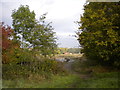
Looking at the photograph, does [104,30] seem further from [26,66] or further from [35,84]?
[35,84]

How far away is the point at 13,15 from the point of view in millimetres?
15289

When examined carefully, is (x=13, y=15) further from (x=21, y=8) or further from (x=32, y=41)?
(x=32, y=41)

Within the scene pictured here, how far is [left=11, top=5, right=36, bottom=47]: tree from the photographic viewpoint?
45.6ft

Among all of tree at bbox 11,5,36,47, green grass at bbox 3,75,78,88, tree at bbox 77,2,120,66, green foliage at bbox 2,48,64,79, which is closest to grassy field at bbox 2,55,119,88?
green grass at bbox 3,75,78,88

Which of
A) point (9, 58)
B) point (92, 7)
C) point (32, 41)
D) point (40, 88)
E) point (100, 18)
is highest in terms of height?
point (92, 7)

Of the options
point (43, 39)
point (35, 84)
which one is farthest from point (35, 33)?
point (35, 84)

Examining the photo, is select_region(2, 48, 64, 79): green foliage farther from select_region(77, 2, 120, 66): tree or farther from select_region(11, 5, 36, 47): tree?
select_region(77, 2, 120, 66): tree

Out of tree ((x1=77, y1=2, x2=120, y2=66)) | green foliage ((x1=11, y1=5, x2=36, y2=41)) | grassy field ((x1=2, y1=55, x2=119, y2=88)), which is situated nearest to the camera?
grassy field ((x1=2, y1=55, x2=119, y2=88))

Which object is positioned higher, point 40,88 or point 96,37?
point 96,37

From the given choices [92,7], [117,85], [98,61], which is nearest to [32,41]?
[92,7]

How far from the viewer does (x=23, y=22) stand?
14.3 m

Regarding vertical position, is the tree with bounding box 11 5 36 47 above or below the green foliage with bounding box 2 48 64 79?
above

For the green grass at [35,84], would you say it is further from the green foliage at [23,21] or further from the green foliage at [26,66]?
the green foliage at [23,21]

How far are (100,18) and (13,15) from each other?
7861 millimetres
